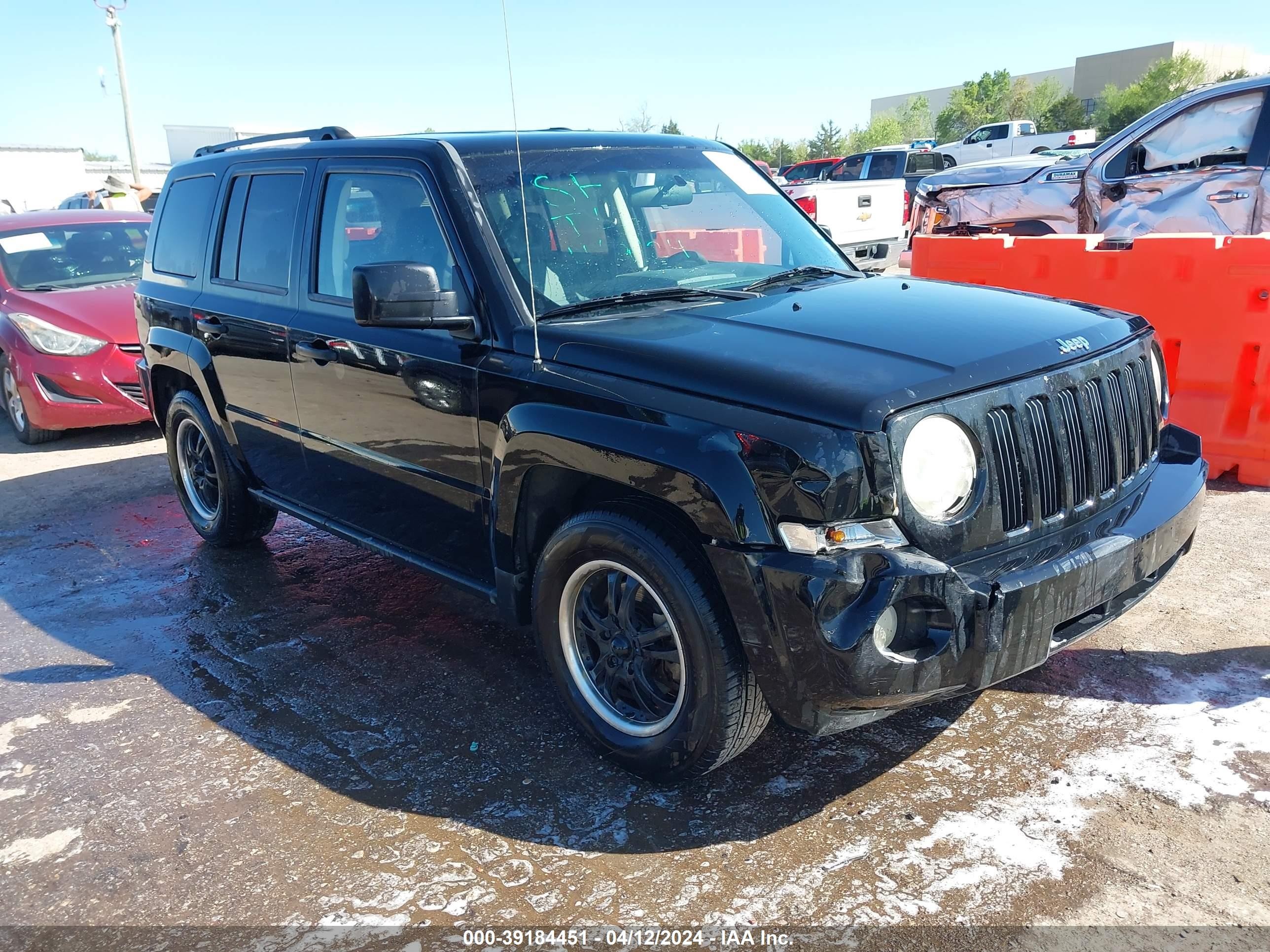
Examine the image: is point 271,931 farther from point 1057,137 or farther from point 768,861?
point 1057,137

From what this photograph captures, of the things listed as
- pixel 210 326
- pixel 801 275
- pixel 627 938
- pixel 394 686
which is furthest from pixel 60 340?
pixel 627 938

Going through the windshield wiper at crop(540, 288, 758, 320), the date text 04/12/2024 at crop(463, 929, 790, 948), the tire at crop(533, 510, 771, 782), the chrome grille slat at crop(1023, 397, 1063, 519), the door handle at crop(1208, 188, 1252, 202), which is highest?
the door handle at crop(1208, 188, 1252, 202)

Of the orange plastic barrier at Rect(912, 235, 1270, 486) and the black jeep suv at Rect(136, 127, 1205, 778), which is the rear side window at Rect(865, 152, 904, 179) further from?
the black jeep suv at Rect(136, 127, 1205, 778)

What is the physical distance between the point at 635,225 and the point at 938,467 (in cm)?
163

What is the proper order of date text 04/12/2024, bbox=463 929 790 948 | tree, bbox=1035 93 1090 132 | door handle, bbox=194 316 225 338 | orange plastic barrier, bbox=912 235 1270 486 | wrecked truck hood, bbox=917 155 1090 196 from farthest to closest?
tree, bbox=1035 93 1090 132, wrecked truck hood, bbox=917 155 1090 196, orange plastic barrier, bbox=912 235 1270 486, door handle, bbox=194 316 225 338, date text 04/12/2024, bbox=463 929 790 948

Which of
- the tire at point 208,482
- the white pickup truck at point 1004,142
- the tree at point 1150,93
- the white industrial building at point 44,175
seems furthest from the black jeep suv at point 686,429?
the tree at point 1150,93

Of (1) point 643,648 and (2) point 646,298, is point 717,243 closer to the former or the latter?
(2) point 646,298

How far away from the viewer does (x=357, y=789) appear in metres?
3.19

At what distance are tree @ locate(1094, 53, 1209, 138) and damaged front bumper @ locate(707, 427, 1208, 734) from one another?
1969 inches

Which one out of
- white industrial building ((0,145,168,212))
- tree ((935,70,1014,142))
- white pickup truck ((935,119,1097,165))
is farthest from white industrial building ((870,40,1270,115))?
white industrial building ((0,145,168,212))

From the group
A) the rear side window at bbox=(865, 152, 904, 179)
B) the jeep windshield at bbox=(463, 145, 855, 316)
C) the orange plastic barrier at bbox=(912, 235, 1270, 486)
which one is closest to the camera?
the jeep windshield at bbox=(463, 145, 855, 316)

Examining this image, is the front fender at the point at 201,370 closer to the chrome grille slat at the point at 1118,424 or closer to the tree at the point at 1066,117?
the chrome grille slat at the point at 1118,424

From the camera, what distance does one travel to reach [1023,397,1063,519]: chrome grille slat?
276 centimetres

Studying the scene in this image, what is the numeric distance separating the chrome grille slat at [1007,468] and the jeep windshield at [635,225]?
1.24 meters
